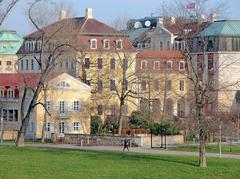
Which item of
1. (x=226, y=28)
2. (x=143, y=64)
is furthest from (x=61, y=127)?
(x=226, y=28)

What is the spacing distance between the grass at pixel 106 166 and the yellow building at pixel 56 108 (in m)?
27.4

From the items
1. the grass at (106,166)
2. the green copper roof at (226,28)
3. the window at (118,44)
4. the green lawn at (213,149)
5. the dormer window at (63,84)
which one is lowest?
the grass at (106,166)

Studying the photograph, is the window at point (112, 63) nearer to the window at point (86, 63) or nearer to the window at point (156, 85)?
the window at point (86, 63)

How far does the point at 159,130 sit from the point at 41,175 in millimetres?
29884

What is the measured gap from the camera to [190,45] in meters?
34.1

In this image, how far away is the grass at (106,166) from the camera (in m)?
29.3

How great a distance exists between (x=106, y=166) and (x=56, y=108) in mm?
36591

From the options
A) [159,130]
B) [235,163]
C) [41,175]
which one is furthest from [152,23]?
[41,175]

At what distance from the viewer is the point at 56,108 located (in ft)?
227

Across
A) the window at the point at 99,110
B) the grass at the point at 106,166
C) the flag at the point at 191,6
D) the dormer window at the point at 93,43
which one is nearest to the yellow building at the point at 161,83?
the window at the point at 99,110

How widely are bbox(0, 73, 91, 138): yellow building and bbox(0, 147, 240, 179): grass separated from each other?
2737 cm

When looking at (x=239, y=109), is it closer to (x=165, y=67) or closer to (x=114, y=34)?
(x=165, y=67)

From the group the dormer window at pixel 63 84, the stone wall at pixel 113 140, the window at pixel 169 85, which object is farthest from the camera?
the window at pixel 169 85

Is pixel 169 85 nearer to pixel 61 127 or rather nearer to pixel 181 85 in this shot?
pixel 181 85
